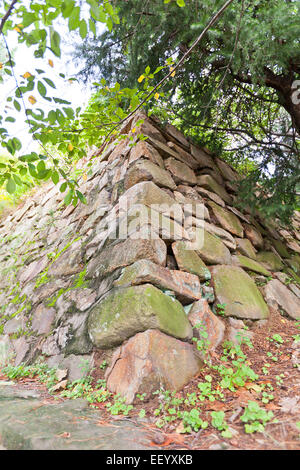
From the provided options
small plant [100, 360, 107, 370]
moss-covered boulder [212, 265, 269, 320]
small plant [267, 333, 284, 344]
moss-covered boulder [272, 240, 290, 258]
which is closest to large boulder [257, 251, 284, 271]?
moss-covered boulder [272, 240, 290, 258]

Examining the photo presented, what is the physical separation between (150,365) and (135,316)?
1.12ft

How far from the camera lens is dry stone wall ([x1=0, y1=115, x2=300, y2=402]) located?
1.90 meters

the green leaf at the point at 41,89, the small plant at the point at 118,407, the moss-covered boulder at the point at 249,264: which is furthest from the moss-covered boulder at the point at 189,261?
the green leaf at the point at 41,89

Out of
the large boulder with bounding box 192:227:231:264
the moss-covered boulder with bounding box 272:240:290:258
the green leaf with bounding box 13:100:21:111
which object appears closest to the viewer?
the green leaf with bounding box 13:100:21:111

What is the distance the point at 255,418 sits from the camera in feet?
4.33

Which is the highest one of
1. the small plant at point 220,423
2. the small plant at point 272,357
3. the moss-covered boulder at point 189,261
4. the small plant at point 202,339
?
the moss-covered boulder at point 189,261

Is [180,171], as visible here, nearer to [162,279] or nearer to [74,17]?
[162,279]

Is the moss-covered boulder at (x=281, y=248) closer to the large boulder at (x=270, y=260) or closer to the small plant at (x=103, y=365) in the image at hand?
the large boulder at (x=270, y=260)

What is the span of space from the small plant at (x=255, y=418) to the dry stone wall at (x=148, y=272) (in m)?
0.47

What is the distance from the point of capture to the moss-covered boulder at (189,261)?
249cm

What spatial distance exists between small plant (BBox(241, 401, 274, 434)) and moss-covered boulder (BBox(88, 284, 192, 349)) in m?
0.67

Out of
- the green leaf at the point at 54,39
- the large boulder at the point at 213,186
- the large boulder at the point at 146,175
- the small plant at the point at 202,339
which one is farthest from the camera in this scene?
the large boulder at the point at 213,186

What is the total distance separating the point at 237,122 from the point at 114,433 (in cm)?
517

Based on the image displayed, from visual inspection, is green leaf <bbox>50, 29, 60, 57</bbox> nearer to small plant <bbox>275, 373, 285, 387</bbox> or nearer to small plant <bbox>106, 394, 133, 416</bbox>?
small plant <bbox>106, 394, 133, 416</bbox>
